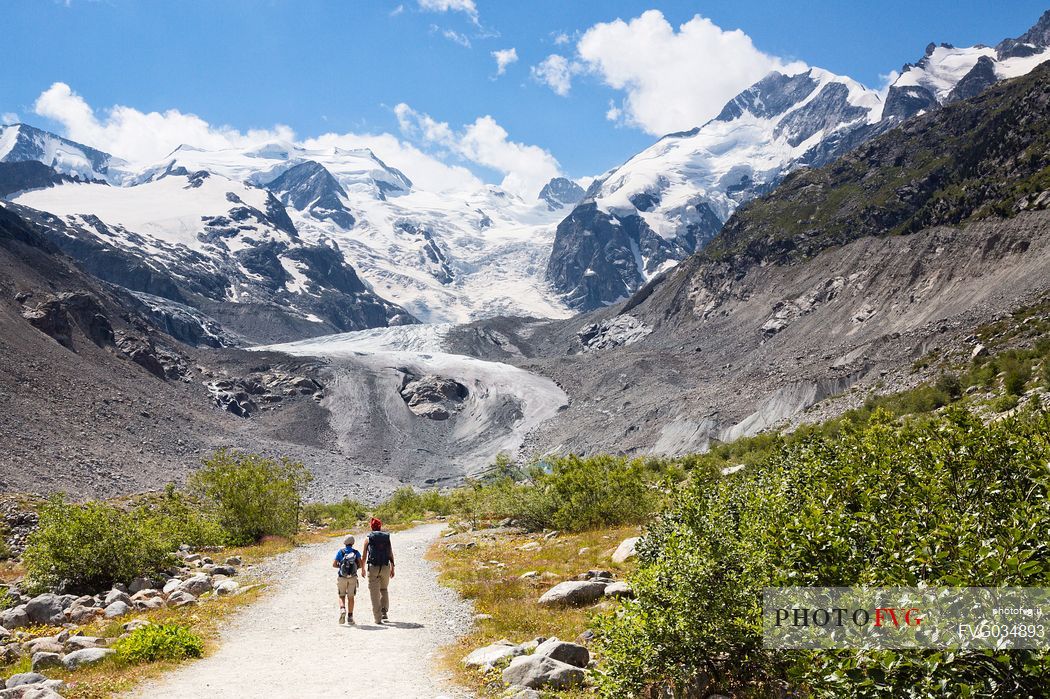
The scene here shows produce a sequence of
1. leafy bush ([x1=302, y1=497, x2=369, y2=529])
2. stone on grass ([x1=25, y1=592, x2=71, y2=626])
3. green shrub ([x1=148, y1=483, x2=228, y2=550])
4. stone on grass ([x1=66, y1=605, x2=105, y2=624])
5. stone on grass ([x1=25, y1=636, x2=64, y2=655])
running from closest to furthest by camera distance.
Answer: stone on grass ([x1=25, y1=636, x2=64, y2=655])
stone on grass ([x1=66, y1=605, x2=105, y2=624])
stone on grass ([x1=25, y1=592, x2=71, y2=626])
green shrub ([x1=148, y1=483, x2=228, y2=550])
leafy bush ([x1=302, y1=497, x2=369, y2=529])

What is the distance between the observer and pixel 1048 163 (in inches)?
3556

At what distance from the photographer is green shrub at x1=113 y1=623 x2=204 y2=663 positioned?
12.3m

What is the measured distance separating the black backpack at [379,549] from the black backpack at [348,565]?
47cm

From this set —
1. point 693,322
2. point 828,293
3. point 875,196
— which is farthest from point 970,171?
point 693,322

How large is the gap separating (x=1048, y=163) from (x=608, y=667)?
367 feet

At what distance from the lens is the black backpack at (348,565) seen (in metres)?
16.4

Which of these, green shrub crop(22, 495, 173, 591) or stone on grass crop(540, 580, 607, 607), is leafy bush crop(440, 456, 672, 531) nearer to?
stone on grass crop(540, 580, 607, 607)

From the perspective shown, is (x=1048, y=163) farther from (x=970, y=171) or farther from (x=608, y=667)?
(x=608, y=667)

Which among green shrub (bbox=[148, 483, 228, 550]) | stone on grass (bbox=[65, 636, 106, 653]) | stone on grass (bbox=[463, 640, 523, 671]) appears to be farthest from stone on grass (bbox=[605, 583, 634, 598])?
green shrub (bbox=[148, 483, 228, 550])

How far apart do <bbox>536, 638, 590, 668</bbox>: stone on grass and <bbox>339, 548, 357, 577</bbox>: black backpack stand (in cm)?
697

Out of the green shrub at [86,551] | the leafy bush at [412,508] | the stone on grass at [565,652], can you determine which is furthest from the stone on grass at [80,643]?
the leafy bush at [412,508]

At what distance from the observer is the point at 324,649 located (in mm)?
13820
